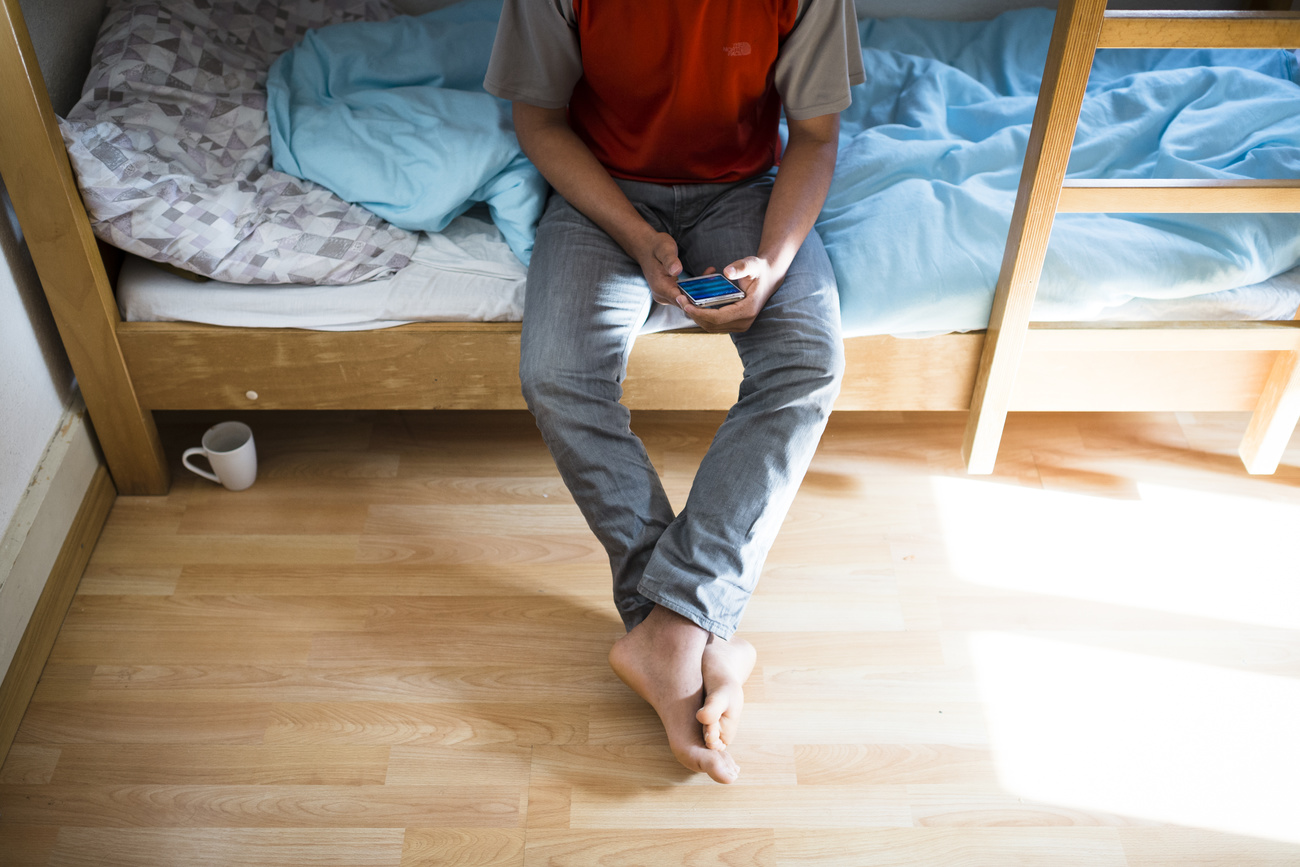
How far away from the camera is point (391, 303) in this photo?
143 cm

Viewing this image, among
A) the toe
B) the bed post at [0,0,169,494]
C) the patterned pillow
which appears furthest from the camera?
the patterned pillow

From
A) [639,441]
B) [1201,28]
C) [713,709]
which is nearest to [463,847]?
[713,709]

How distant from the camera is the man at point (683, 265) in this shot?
117cm

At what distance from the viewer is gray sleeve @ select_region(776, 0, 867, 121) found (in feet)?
4.31

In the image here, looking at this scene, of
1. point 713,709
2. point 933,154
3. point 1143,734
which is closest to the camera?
point 713,709

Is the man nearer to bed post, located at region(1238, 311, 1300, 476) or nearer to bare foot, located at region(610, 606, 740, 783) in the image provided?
bare foot, located at region(610, 606, 740, 783)

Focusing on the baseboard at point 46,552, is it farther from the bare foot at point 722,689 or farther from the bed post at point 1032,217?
the bed post at point 1032,217

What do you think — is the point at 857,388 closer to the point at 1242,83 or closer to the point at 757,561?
the point at 757,561

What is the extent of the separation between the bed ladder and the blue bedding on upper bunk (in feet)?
0.19

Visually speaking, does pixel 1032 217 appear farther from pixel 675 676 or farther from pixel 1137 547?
pixel 675 676

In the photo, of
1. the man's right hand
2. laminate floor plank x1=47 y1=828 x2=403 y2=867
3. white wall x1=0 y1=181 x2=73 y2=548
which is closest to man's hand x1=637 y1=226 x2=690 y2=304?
the man's right hand

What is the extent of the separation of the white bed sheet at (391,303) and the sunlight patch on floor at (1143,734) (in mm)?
528

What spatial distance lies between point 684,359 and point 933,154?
1.83 feet

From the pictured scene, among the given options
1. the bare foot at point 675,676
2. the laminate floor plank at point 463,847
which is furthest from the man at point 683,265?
the laminate floor plank at point 463,847
